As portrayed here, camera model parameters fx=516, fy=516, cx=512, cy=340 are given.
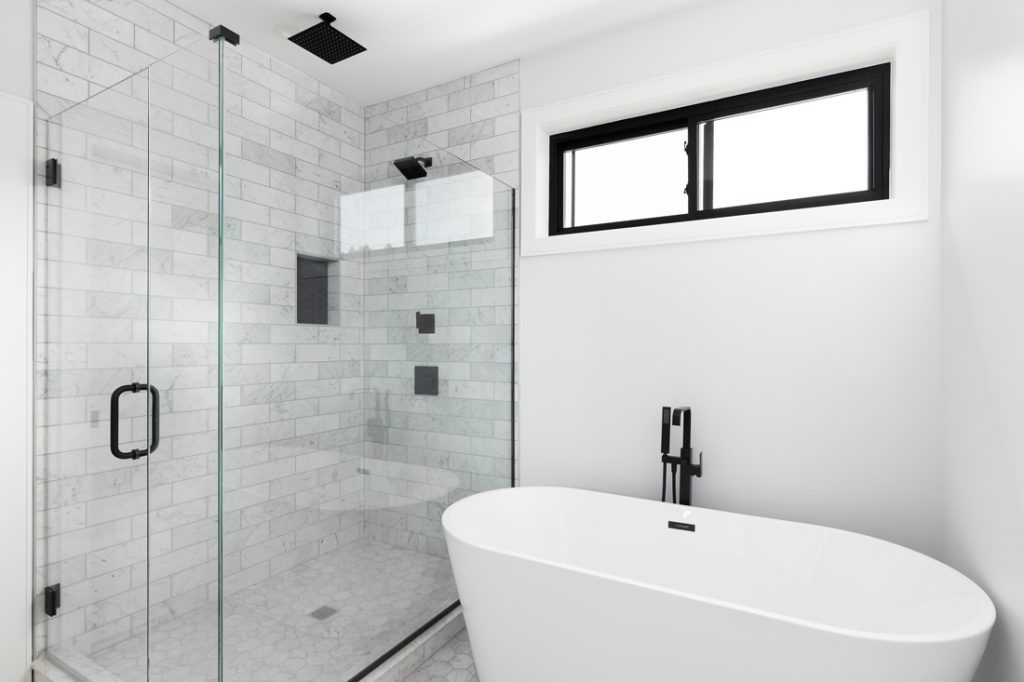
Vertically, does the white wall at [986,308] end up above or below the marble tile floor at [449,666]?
above

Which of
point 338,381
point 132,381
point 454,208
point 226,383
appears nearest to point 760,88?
point 454,208

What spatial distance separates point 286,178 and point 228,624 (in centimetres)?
142

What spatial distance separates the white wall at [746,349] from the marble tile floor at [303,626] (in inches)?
35.8

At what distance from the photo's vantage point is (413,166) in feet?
7.51

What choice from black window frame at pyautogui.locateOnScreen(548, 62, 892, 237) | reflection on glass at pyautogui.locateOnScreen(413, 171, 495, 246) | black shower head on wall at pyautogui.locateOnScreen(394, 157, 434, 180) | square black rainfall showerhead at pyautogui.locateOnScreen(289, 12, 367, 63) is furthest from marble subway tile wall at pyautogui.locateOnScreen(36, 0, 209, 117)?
black window frame at pyautogui.locateOnScreen(548, 62, 892, 237)

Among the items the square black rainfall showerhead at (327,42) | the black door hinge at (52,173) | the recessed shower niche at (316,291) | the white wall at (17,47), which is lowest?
the recessed shower niche at (316,291)

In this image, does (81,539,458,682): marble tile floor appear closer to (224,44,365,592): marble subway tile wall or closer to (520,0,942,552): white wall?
(224,44,365,592): marble subway tile wall

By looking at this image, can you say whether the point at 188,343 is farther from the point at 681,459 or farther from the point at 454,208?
the point at 681,459

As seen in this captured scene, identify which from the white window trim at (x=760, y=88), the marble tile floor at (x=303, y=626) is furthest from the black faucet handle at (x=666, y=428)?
the marble tile floor at (x=303, y=626)

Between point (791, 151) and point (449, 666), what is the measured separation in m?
2.71

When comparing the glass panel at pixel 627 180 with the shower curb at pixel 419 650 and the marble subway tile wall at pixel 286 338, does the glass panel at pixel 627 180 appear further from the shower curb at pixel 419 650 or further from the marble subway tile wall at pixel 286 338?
the shower curb at pixel 419 650

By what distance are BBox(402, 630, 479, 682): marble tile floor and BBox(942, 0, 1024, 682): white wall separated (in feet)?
5.78

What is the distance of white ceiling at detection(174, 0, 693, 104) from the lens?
2.35 meters

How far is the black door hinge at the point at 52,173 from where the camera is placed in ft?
6.51
